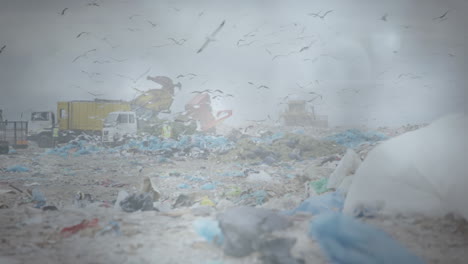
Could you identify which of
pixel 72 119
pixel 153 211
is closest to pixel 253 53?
pixel 153 211

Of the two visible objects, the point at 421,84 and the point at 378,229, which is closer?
the point at 378,229

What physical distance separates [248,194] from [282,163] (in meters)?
0.79

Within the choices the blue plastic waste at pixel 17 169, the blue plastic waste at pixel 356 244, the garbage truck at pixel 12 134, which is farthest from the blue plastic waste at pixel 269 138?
the garbage truck at pixel 12 134

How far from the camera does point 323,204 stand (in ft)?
7.18

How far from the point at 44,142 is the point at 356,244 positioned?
371 centimetres

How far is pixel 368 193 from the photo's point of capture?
76.0 inches

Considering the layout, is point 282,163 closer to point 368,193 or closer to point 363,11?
point 368,193

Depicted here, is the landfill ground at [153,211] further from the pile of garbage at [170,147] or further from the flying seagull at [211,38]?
the flying seagull at [211,38]

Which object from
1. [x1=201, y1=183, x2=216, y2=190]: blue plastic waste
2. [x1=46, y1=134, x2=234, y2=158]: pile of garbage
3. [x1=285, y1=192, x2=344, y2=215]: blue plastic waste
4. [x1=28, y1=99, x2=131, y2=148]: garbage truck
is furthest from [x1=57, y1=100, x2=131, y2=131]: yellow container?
[x1=285, y1=192, x2=344, y2=215]: blue plastic waste

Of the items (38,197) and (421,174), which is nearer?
(421,174)

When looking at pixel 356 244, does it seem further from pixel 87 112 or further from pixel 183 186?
pixel 87 112

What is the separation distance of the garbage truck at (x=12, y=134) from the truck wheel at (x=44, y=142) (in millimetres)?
141

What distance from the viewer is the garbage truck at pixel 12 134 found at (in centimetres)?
353

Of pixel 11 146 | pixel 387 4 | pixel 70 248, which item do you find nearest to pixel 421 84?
pixel 387 4
